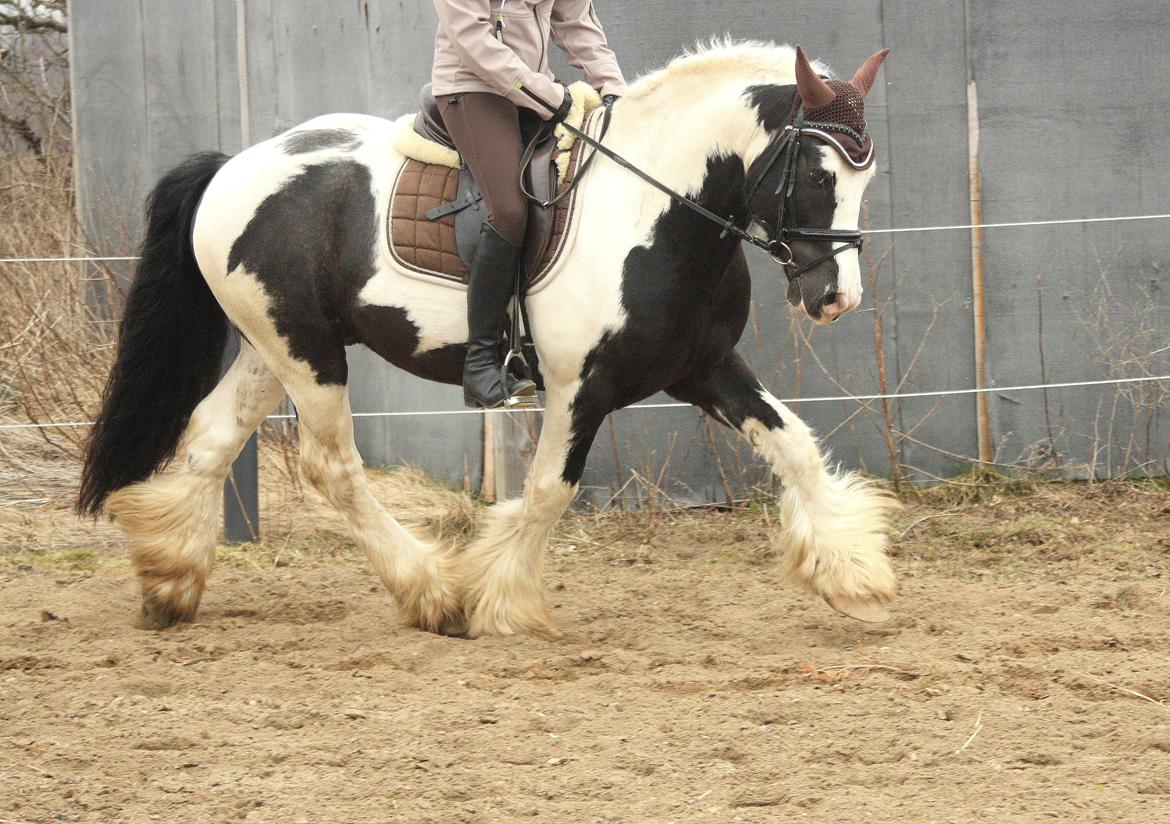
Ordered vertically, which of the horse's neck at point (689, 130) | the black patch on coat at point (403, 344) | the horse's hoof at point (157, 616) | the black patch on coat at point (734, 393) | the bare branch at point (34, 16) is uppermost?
the bare branch at point (34, 16)

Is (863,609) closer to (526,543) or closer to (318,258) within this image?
(526,543)

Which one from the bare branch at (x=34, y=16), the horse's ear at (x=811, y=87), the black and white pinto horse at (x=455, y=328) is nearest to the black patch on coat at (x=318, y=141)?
the black and white pinto horse at (x=455, y=328)

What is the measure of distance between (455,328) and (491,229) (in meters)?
0.44

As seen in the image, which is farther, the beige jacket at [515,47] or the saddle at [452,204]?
the saddle at [452,204]

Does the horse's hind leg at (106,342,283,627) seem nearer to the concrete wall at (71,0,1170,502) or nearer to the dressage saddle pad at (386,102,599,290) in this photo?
the dressage saddle pad at (386,102,599,290)

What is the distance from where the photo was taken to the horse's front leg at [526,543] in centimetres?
461

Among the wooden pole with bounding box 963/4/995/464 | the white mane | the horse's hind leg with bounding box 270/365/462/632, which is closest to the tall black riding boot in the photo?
the horse's hind leg with bounding box 270/365/462/632

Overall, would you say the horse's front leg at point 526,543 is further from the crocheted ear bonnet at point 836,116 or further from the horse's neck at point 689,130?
the crocheted ear bonnet at point 836,116

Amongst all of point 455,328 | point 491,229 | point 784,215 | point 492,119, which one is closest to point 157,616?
point 455,328

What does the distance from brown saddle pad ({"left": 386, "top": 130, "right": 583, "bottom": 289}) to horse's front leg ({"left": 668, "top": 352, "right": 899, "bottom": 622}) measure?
0.76m

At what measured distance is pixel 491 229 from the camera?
4.38 meters

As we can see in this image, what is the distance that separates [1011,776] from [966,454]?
4181 millimetres

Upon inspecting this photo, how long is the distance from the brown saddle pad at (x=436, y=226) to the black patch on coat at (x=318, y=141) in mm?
346

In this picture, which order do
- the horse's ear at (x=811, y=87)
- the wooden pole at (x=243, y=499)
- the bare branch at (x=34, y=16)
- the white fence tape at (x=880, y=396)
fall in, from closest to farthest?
the horse's ear at (x=811, y=87)
the wooden pole at (x=243, y=499)
the white fence tape at (x=880, y=396)
the bare branch at (x=34, y=16)
